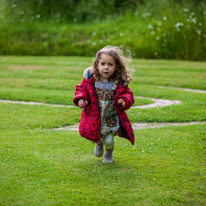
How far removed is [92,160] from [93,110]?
2.02ft

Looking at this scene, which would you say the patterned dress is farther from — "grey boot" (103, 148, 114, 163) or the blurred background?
the blurred background

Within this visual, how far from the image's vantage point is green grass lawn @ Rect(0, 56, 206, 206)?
11.6 ft

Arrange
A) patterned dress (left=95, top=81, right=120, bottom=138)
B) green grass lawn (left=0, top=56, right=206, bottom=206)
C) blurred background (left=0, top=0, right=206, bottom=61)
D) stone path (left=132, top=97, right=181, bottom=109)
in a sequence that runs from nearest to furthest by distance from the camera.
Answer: green grass lawn (left=0, top=56, right=206, bottom=206) < patterned dress (left=95, top=81, right=120, bottom=138) < stone path (left=132, top=97, right=181, bottom=109) < blurred background (left=0, top=0, right=206, bottom=61)

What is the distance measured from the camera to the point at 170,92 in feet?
29.4

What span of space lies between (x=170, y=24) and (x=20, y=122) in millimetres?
11549

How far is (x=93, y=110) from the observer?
13.9 feet

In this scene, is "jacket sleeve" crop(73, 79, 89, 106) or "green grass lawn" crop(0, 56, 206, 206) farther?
"jacket sleeve" crop(73, 79, 89, 106)

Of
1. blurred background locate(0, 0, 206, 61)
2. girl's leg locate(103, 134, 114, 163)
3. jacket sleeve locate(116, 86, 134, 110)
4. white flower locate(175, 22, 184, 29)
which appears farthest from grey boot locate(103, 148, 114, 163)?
white flower locate(175, 22, 184, 29)

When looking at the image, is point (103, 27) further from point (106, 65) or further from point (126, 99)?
point (126, 99)

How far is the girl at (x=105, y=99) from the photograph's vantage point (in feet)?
13.7

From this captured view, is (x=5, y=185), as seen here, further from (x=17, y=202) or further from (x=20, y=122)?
Result: (x=20, y=122)

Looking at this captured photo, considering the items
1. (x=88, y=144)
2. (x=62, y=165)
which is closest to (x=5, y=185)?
(x=62, y=165)

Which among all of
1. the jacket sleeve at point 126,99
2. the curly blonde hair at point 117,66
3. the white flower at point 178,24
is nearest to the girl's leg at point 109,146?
the jacket sleeve at point 126,99

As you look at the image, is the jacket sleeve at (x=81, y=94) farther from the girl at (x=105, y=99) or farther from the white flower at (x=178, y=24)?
the white flower at (x=178, y=24)
